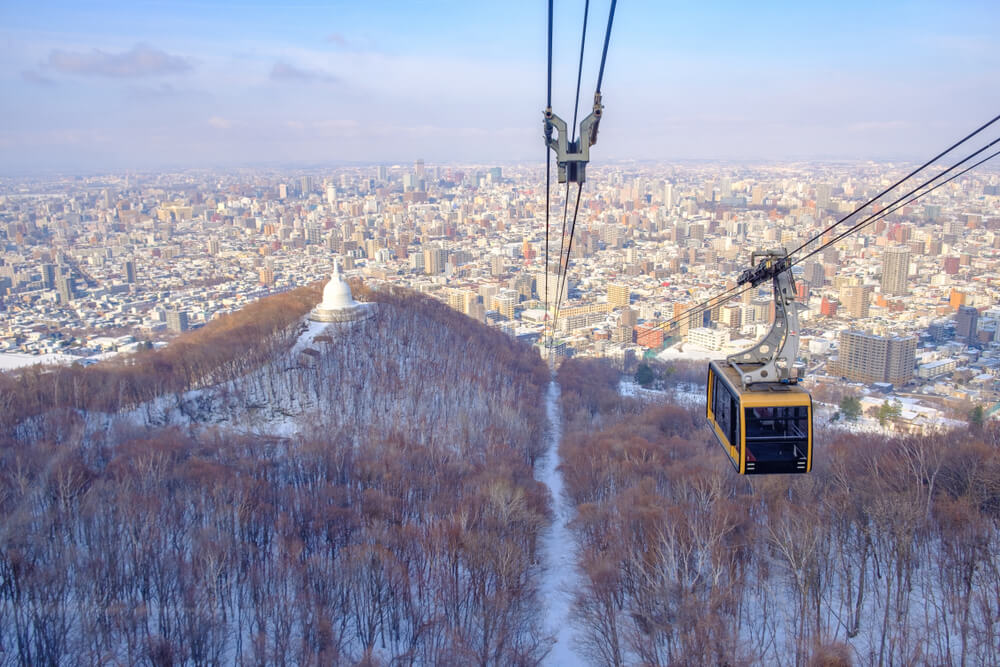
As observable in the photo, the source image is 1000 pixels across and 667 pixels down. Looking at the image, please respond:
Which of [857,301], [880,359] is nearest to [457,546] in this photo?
[880,359]

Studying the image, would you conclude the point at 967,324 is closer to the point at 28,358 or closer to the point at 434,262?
the point at 434,262

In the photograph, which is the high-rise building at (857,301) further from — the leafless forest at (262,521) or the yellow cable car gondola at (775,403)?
the yellow cable car gondola at (775,403)

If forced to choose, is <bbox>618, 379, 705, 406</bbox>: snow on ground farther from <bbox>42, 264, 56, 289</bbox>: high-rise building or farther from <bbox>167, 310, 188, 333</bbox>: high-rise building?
<bbox>42, 264, 56, 289</bbox>: high-rise building

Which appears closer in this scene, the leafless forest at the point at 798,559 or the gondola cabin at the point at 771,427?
the gondola cabin at the point at 771,427

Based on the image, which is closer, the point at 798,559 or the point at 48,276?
the point at 798,559

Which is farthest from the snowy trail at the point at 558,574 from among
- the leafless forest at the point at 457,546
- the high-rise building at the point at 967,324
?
the high-rise building at the point at 967,324
